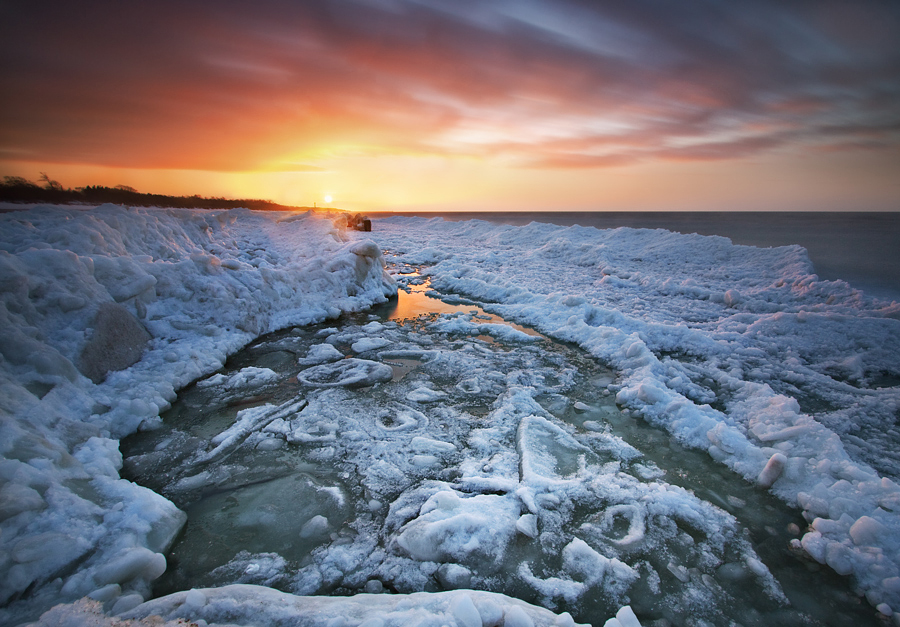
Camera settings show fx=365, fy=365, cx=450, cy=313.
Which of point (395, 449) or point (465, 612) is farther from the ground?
point (465, 612)

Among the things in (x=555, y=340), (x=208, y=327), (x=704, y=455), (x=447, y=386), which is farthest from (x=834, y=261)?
→ (x=208, y=327)

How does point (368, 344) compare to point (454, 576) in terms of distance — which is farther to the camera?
point (368, 344)

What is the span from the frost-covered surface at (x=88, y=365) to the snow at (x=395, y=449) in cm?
2

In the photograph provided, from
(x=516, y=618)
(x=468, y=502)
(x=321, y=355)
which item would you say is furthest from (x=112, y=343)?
(x=516, y=618)

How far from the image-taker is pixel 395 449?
3.54m

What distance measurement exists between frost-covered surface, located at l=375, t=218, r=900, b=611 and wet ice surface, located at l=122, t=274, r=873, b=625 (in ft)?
0.86

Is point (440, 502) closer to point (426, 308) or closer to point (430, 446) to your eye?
point (430, 446)

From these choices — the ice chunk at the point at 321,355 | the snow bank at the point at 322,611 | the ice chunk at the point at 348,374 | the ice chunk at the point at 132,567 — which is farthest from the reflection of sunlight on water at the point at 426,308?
the ice chunk at the point at 132,567

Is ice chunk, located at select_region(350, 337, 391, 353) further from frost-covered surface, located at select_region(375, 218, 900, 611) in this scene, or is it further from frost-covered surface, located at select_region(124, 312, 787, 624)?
frost-covered surface, located at select_region(375, 218, 900, 611)

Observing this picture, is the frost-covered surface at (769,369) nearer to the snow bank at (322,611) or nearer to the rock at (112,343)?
the snow bank at (322,611)

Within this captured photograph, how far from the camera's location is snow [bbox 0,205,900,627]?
2.19m

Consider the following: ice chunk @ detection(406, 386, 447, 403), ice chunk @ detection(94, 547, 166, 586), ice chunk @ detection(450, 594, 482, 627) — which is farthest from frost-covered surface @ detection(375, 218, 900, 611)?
ice chunk @ detection(94, 547, 166, 586)

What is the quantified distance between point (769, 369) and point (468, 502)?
5274 mm

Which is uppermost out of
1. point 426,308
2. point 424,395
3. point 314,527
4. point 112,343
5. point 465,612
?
point 112,343
